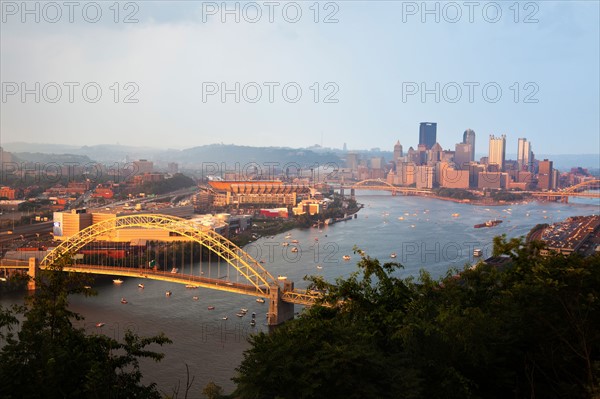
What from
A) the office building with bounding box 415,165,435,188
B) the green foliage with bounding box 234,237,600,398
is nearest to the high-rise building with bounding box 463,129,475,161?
the office building with bounding box 415,165,435,188

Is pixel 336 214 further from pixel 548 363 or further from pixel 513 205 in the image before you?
pixel 548 363

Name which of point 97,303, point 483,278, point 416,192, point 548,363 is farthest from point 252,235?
point 416,192

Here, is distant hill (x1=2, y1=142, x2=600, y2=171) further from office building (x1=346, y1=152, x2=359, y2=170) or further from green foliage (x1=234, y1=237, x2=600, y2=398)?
green foliage (x1=234, y1=237, x2=600, y2=398)

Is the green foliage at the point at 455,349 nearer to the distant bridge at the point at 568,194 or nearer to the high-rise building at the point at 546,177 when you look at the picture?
the distant bridge at the point at 568,194

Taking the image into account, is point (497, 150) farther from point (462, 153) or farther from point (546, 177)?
point (546, 177)

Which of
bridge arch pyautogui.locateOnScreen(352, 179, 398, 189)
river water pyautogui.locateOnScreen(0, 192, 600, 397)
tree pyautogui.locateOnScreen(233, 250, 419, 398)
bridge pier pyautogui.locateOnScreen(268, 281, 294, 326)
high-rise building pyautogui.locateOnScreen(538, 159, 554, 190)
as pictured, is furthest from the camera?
bridge arch pyautogui.locateOnScreen(352, 179, 398, 189)

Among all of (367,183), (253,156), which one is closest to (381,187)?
(367,183)
